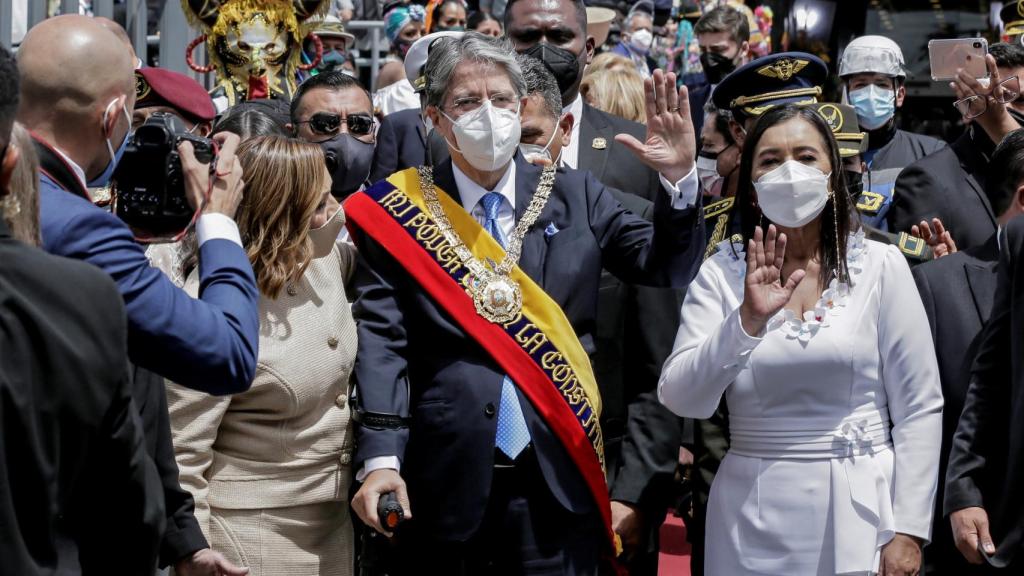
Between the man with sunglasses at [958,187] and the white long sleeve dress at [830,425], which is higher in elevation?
the man with sunglasses at [958,187]

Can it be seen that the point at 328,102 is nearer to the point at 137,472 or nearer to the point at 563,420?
the point at 563,420

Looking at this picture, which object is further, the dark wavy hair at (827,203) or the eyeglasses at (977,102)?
the eyeglasses at (977,102)

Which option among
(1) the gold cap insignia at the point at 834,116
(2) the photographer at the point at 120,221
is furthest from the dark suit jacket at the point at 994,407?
(2) the photographer at the point at 120,221

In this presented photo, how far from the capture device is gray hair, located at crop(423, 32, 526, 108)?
13.6ft

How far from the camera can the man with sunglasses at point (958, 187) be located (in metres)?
5.27

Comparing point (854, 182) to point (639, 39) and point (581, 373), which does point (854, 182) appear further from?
point (639, 39)

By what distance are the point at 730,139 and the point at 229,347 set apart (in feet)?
11.4

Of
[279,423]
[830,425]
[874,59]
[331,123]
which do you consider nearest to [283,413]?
[279,423]

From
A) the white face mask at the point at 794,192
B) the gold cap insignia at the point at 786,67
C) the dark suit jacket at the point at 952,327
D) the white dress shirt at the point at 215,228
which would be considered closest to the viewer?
the white dress shirt at the point at 215,228

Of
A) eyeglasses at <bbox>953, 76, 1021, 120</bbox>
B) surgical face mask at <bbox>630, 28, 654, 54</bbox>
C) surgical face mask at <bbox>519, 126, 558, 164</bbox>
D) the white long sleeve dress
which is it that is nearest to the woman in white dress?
the white long sleeve dress

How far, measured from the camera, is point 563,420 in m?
3.95

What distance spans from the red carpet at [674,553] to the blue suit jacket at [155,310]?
427 centimetres

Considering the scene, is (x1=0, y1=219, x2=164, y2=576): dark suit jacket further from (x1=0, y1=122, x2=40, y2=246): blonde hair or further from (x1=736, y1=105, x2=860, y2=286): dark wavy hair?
(x1=736, y1=105, x2=860, y2=286): dark wavy hair

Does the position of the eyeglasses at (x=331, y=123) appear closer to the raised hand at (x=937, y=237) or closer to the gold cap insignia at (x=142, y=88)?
the gold cap insignia at (x=142, y=88)
